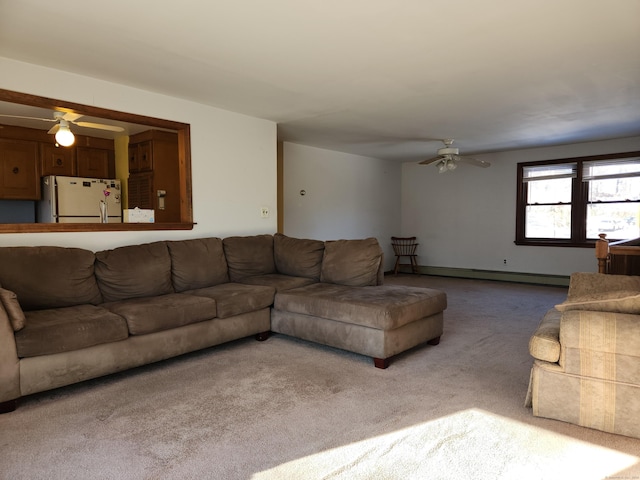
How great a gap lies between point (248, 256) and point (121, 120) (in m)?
1.78

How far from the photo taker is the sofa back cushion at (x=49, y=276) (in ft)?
9.63

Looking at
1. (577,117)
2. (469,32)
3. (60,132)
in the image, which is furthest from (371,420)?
(577,117)

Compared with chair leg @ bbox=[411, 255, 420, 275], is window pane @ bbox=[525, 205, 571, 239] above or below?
above

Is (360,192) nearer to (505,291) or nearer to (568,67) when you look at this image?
(505,291)

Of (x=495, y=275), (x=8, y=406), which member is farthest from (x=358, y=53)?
(x=495, y=275)

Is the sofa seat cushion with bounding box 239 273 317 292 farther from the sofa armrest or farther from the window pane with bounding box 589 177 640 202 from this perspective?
the window pane with bounding box 589 177 640 202

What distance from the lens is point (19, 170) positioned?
19.7ft

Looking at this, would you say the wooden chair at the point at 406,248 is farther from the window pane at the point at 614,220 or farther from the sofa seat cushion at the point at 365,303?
the sofa seat cushion at the point at 365,303

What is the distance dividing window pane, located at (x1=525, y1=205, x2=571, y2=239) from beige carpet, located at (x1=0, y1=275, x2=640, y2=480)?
426 centimetres

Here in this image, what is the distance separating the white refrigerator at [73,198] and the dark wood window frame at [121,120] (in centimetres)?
223

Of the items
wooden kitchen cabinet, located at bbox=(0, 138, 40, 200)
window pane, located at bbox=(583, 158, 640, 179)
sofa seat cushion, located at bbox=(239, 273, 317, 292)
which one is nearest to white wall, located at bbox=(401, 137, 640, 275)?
window pane, located at bbox=(583, 158, 640, 179)

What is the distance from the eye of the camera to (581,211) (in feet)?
21.8

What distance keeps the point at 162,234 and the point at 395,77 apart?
265 centimetres

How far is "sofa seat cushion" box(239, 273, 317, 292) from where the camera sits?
4066mm
